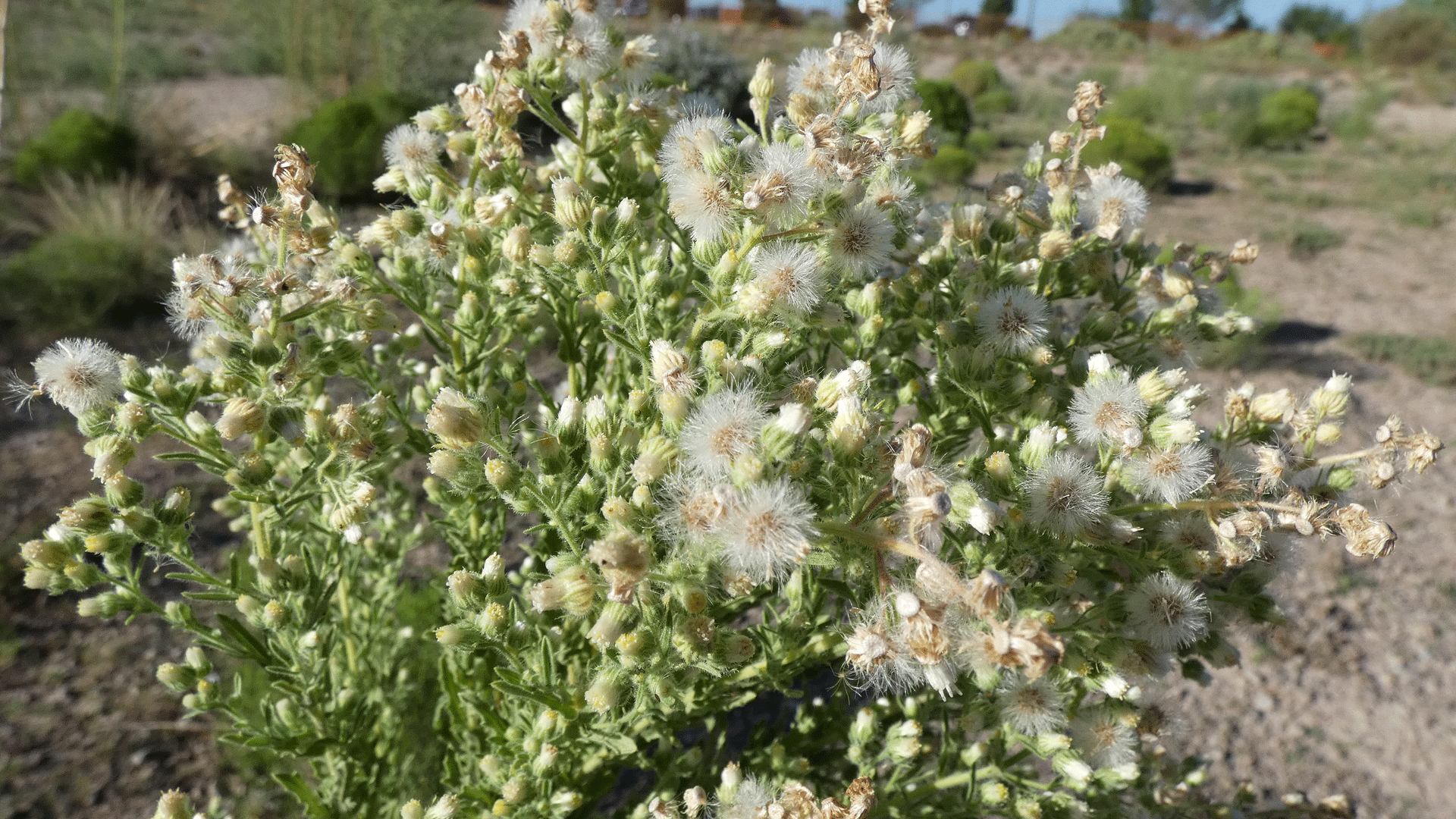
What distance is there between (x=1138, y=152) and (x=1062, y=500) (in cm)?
1218

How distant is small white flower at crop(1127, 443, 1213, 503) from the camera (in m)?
1.19

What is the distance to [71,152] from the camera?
25.8 ft

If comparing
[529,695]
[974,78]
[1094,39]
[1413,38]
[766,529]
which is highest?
[766,529]

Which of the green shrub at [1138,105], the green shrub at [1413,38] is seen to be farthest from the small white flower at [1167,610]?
the green shrub at [1413,38]

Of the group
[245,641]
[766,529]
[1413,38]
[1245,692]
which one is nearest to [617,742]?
[766,529]

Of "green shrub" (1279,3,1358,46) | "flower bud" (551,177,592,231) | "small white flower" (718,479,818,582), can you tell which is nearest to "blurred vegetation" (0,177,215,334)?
"flower bud" (551,177,592,231)

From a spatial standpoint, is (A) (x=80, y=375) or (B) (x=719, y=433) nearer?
(B) (x=719, y=433)

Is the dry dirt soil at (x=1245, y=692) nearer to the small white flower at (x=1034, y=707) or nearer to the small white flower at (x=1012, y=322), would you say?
the small white flower at (x=1034, y=707)

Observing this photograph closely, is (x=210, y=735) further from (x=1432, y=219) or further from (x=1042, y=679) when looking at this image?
(x=1432, y=219)

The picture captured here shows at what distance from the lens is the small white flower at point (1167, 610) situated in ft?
4.16

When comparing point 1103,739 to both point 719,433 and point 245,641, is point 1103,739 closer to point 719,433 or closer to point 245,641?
point 719,433

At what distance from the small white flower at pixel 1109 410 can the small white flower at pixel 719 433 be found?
564 millimetres

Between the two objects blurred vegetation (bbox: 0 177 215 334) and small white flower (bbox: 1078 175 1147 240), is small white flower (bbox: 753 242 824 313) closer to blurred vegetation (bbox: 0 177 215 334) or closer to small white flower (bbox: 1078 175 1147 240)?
small white flower (bbox: 1078 175 1147 240)

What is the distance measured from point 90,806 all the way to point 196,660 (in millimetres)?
1656
